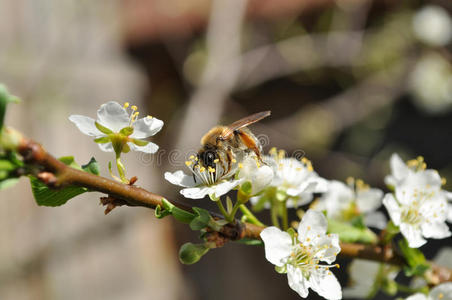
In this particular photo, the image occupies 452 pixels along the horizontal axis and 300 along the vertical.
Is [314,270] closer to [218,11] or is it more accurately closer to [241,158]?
[241,158]

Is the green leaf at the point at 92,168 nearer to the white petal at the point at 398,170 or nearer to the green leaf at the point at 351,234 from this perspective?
the green leaf at the point at 351,234

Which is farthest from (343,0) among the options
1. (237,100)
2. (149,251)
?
(149,251)

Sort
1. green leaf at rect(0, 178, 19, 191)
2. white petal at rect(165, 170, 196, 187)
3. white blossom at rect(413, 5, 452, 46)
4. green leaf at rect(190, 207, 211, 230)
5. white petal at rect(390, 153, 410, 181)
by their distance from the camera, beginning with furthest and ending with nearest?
white blossom at rect(413, 5, 452, 46), white petal at rect(390, 153, 410, 181), white petal at rect(165, 170, 196, 187), green leaf at rect(190, 207, 211, 230), green leaf at rect(0, 178, 19, 191)

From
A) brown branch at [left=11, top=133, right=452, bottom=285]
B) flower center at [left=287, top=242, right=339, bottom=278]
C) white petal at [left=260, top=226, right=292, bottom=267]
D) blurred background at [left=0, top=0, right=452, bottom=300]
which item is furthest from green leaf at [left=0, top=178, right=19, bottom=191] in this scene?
blurred background at [left=0, top=0, right=452, bottom=300]

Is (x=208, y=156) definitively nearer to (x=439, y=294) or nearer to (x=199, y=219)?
(x=199, y=219)

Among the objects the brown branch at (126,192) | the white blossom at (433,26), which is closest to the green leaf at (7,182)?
the brown branch at (126,192)

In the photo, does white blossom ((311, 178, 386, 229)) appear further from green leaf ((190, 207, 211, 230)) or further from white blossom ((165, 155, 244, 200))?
green leaf ((190, 207, 211, 230))
